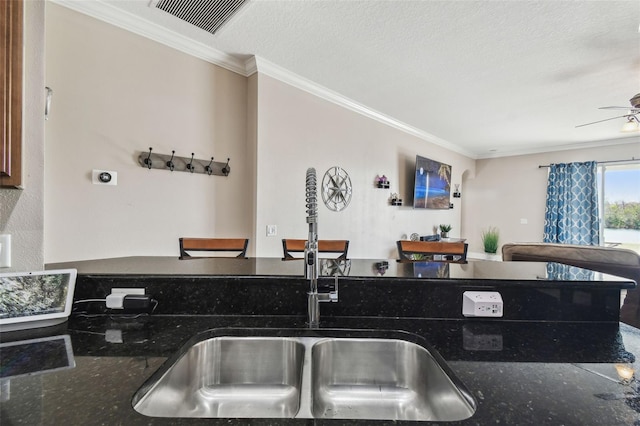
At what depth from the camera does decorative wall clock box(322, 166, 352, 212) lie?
3.30m

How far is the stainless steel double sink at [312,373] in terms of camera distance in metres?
0.72

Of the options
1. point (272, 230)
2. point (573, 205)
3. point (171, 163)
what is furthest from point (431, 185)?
point (171, 163)

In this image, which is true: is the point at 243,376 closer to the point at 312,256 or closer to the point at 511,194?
the point at 312,256

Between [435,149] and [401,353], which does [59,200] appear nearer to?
[401,353]

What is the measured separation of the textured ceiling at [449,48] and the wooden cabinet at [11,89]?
4.83 feet

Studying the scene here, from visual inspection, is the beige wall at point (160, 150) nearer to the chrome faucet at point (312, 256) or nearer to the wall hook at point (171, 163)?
the wall hook at point (171, 163)

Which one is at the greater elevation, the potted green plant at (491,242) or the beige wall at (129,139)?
the beige wall at (129,139)

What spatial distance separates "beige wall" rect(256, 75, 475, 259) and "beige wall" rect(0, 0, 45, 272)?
5.70 ft

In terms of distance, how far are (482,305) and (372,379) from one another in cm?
43

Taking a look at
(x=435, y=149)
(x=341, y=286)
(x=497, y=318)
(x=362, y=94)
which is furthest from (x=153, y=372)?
(x=435, y=149)

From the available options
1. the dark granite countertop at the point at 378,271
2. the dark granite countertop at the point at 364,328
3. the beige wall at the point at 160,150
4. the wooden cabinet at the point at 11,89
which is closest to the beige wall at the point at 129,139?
the beige wall at the point at 160,150

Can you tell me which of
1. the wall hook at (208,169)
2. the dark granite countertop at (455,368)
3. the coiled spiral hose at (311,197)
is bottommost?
the dark granite countertop at (455,368)

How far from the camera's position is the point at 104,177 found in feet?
6.26

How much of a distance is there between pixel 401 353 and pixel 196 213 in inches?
81.7
